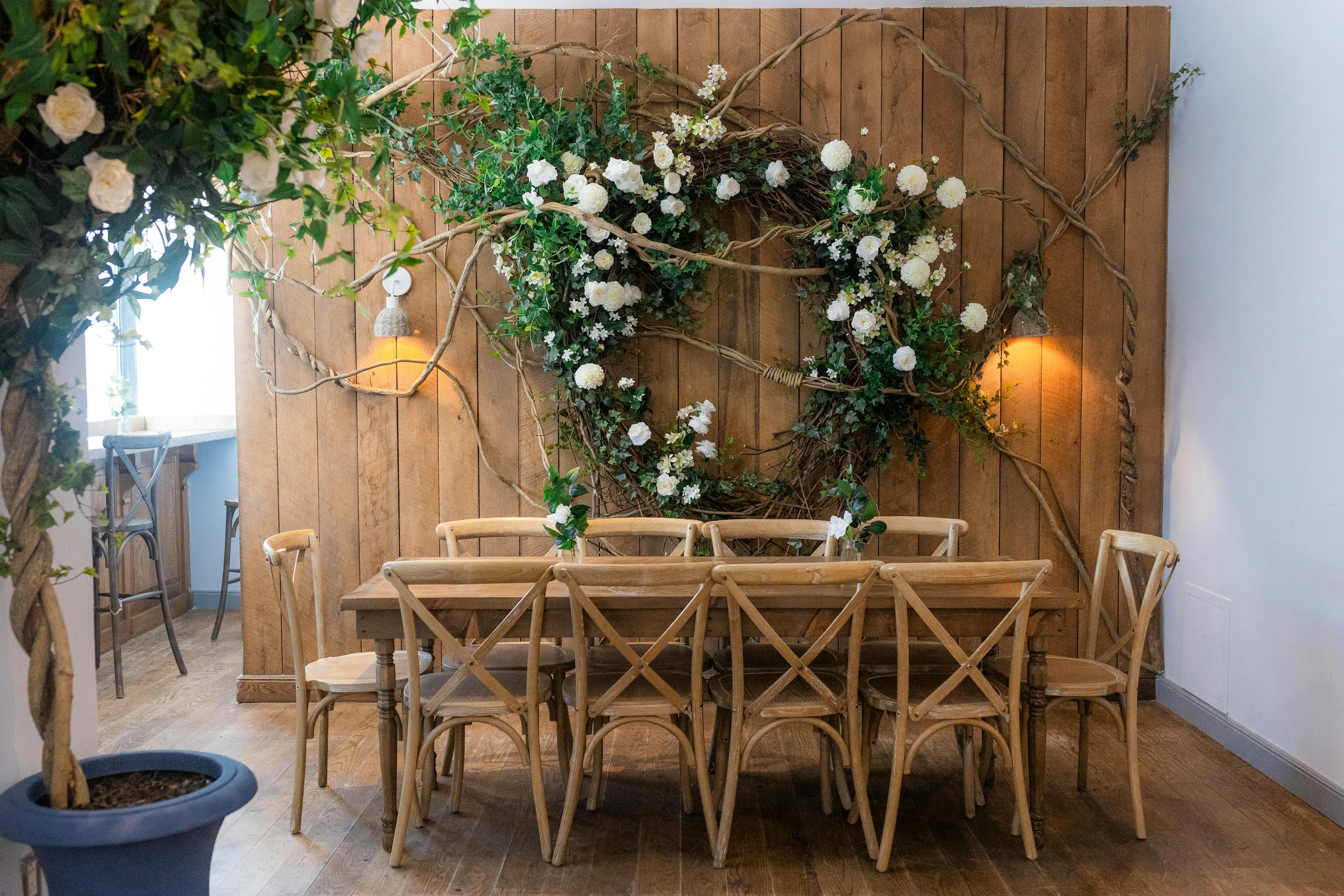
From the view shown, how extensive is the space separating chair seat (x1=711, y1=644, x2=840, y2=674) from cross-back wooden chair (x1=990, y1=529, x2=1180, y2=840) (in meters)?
0.52

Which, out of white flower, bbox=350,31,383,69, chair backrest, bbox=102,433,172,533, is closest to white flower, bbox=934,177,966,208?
white flower, bbox=350,31,383,69

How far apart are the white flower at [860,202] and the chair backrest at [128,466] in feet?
10.3

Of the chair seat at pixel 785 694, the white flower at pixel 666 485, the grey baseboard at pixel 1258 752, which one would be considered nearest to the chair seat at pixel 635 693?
the chair seat at pixel 785 694

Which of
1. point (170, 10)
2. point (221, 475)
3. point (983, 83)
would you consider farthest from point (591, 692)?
point (221, 475)

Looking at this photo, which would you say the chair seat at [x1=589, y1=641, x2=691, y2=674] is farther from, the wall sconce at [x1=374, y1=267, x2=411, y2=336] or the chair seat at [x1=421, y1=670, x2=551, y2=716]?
the wall sconce at [x1=374, y1=267, x2=411, y2=336]

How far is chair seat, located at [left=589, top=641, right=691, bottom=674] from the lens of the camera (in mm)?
3203

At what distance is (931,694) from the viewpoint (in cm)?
290

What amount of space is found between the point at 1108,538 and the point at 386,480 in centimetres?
283

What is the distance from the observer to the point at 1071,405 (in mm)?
4289

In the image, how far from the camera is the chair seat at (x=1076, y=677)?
9.93 feet

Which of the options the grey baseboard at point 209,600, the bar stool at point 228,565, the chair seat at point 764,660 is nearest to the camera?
the chair seat at point 764,660

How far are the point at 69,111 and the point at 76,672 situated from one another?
3.75 feet

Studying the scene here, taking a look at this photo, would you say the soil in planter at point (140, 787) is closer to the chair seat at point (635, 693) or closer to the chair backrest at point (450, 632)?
the chair backrest at point (450, 632)

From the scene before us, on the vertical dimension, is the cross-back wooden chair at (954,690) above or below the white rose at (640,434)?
below
